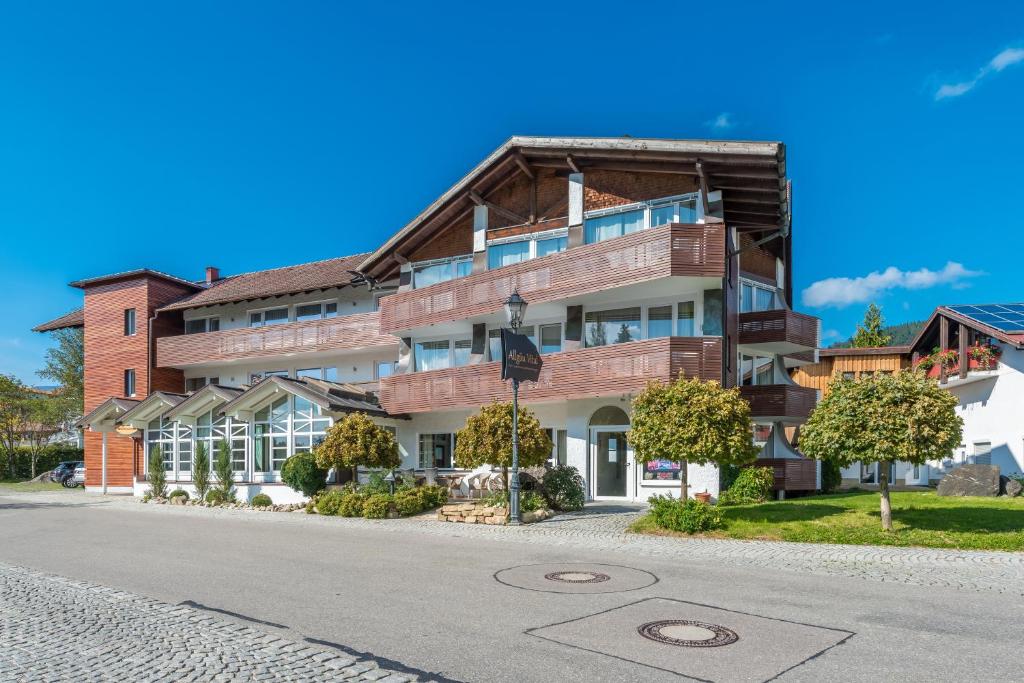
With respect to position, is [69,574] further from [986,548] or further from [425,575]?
[986,548]

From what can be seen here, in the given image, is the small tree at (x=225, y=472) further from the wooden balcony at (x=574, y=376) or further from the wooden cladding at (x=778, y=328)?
the wooden cladding at (x=778, y=328)

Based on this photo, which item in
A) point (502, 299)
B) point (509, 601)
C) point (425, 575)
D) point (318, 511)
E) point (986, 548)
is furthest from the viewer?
point (502, 299)

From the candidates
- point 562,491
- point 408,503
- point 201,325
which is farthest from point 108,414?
point 562,491

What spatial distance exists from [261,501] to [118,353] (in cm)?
1850

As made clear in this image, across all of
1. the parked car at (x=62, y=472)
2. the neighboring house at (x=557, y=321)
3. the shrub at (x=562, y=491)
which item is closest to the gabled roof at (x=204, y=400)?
the neighboring house at (x=557, y=321)

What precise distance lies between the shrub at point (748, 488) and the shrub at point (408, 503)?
25.7 ft

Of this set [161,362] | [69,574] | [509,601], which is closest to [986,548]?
[509,601]

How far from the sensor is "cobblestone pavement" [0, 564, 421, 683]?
22.2ft

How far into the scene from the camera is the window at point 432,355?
30.2m

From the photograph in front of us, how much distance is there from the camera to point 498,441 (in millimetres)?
19891

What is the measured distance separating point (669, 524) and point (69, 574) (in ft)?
34.7

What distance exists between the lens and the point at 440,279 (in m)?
30.1

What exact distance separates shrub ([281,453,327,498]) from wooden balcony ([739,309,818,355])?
13.6 metres

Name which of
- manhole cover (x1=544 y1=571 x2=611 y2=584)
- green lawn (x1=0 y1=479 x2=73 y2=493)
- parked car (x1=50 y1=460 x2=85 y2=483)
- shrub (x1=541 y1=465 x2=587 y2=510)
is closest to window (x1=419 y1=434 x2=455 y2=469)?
shrub (x1=541 y1=465 x2=587 y2=510)
